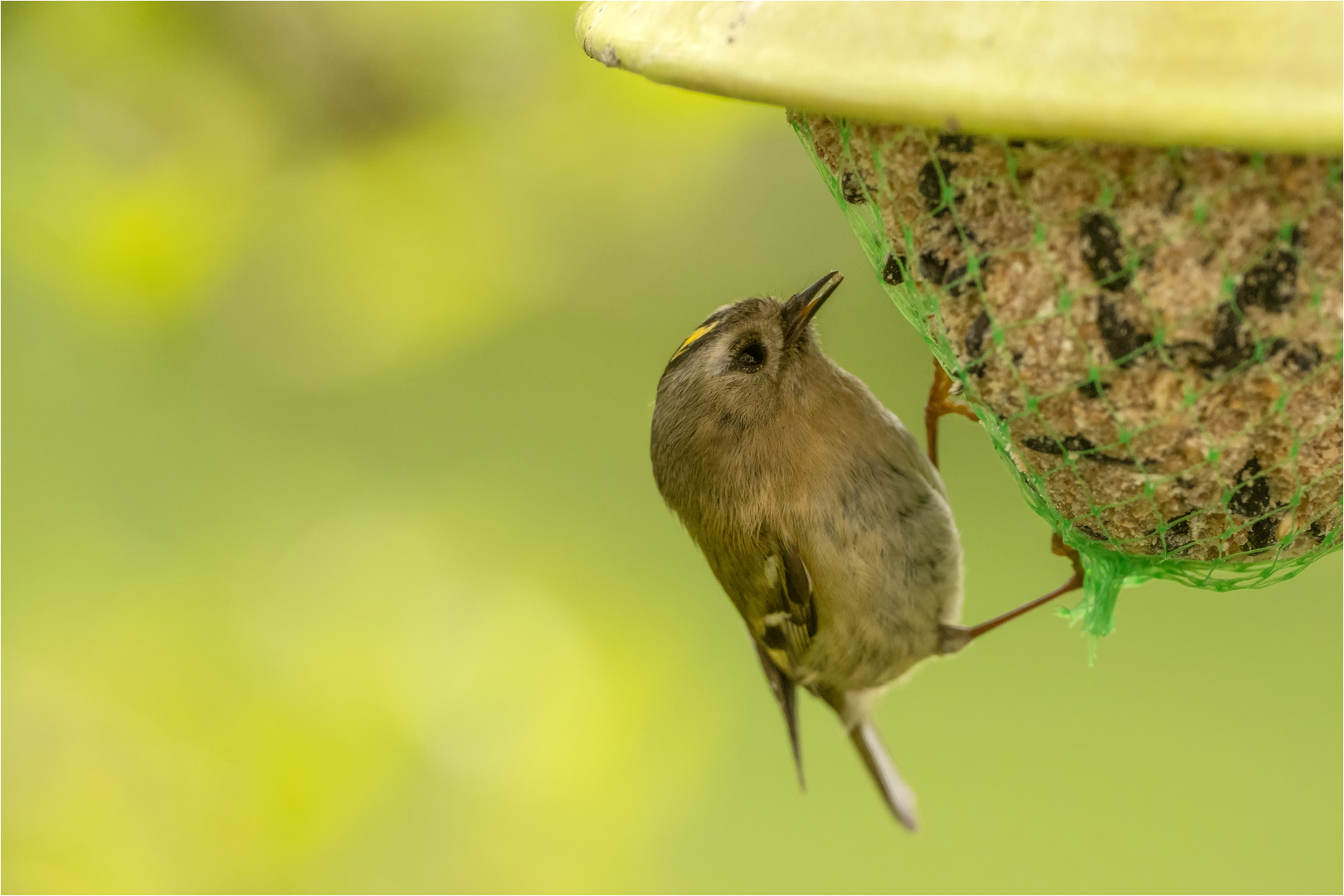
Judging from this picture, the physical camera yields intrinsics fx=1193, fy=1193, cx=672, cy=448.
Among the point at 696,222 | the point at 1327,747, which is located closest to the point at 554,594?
the point at 696,222

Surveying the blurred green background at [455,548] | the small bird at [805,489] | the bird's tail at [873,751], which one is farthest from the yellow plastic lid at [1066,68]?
the bird's tail at [873,751]

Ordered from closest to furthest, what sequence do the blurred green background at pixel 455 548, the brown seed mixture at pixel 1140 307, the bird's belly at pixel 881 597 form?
the brown seed mixture at pixel 1140 307 → the bird's belly at pixel 881 597 → the blurred green background at pixel 455 548

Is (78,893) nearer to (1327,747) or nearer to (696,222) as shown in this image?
(696,222)

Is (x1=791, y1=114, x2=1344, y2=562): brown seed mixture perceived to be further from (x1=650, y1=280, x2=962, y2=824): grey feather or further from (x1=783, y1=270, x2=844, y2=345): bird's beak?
(x1=650, y1=280, x2=962, y2=824): grey feather

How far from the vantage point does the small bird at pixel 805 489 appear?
2426 millimetres

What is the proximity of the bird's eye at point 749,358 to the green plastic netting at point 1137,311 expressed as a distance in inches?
25.2

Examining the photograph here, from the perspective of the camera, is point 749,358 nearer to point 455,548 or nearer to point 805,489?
point 805,489

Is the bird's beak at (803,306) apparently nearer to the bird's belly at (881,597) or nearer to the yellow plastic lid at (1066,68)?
the bird's belly at (881,597)

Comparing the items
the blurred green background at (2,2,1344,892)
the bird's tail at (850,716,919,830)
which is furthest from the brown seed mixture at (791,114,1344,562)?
the bird's tail at (850,716,919,830)

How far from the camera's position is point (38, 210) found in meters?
2.79

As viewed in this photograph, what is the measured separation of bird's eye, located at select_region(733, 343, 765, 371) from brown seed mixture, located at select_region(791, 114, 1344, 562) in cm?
69

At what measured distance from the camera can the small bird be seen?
2426 mm

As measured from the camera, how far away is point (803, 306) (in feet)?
7.63

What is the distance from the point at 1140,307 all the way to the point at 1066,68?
0.42 m
